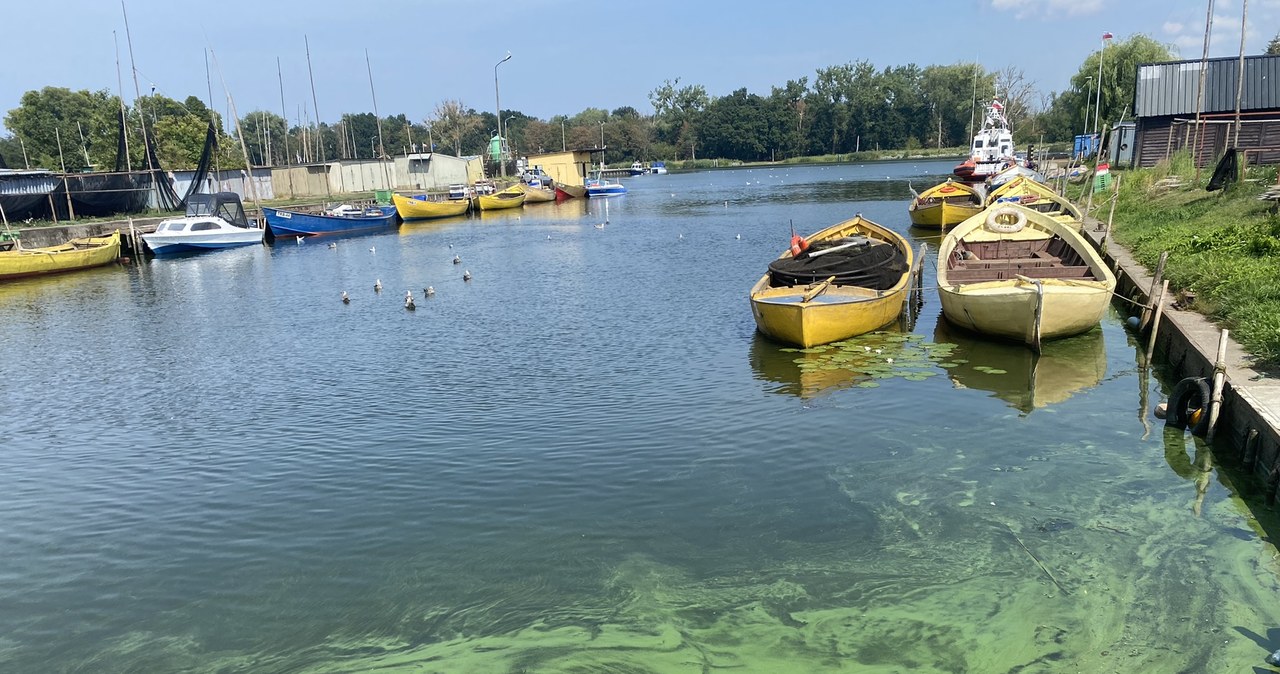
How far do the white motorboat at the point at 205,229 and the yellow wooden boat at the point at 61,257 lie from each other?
6.92 feet

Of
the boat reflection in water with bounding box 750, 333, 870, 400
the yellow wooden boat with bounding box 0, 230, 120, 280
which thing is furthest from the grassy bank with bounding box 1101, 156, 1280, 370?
the yellow wooden boat with bounding box 0, 230, 120, 280

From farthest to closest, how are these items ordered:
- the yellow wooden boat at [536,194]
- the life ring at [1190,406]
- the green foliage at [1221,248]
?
the yellow wooden boat at [536,194], the green foliage at [1221,248], the life ring at [1190,406]

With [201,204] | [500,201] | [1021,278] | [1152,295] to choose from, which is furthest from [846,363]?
[500,201]

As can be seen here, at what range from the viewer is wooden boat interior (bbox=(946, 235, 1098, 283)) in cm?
1630

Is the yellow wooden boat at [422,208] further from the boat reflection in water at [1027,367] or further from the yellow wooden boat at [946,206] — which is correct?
the boat reflection in water at [1027,367]

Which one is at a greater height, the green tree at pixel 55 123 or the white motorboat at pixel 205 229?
the green tree at pixel 55 123

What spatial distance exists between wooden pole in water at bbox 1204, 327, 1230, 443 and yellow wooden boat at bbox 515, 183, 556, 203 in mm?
60785

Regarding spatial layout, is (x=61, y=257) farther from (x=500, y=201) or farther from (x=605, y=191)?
(x=605, y=191)

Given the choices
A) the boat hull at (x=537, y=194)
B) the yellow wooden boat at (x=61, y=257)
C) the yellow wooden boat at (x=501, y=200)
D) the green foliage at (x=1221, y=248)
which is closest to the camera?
the green foliage at (x=1221, y=248)

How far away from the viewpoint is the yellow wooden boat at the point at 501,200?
6203 centimetres

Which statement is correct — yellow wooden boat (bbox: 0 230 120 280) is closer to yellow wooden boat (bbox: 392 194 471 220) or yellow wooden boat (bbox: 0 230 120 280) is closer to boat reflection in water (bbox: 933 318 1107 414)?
yellow wooden boat (bbox: 392 194 471 220)

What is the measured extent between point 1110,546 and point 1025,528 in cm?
74

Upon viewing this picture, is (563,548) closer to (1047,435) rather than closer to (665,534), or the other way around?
(665,534)

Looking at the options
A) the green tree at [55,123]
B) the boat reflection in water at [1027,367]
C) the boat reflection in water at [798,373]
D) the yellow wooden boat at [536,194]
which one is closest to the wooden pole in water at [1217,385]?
the boat reflection in water at [1027,367]
